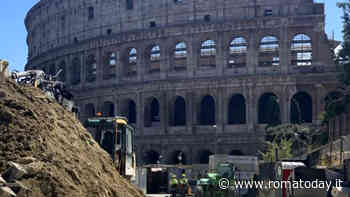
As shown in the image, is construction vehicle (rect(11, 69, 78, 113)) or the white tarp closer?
the white tarp

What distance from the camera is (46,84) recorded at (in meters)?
17.6

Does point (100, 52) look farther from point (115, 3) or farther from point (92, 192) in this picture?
point (92, 192)

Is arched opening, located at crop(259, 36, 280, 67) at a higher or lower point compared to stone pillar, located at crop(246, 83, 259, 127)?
higher

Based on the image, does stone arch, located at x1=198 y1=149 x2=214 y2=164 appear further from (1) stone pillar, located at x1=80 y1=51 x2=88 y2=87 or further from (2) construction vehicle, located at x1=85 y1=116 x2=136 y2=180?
(2) construction vehicle, located at x1=85 y1=116 x2=136 y2=180

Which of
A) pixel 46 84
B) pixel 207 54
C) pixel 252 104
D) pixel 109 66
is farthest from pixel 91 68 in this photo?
pixel 46 84

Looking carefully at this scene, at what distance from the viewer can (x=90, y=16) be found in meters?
58.3

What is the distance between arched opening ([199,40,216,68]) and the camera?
172ft

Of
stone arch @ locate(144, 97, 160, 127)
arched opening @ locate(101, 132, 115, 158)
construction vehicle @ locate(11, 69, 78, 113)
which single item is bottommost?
arched opening @ locate(101, 132, 115, 158)

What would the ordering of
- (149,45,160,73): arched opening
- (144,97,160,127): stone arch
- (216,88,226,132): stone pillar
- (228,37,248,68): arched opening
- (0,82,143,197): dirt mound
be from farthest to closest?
(149,45,160,73): arched opening, (144,97,160,127): stone arch, (228,37,248,68): arched opening, (216,88,226,132): stone pillar, (0,82,143,197): dirt mound

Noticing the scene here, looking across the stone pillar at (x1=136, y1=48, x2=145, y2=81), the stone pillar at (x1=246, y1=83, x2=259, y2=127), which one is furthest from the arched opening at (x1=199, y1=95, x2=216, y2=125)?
the stone pillar at (x1=136, y1=48, x2=145, y2=81)

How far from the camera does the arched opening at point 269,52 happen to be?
5119 centimetres

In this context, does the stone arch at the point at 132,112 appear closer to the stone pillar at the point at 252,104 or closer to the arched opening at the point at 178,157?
the arched opening at the point at 178,157

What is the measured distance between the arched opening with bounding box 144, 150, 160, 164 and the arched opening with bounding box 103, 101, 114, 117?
6.46m

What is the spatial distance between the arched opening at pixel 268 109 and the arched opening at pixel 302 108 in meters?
1.37
